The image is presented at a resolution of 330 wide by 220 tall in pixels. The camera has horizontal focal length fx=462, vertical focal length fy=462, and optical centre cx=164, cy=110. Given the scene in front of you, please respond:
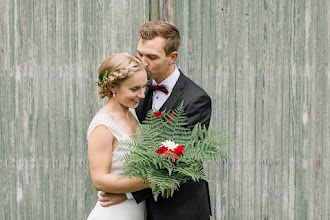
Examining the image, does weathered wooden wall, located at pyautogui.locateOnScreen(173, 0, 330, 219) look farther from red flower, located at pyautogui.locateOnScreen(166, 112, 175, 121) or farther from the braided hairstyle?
the braided hairstyle

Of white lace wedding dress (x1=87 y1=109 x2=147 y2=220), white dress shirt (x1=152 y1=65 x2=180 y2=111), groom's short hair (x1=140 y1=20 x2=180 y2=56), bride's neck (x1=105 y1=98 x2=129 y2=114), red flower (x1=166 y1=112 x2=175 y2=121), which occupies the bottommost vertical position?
white lace wedding dress (x1=87 y1=109 x2=147 y2=220)

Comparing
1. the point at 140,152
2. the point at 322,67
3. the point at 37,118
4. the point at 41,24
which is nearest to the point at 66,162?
the point at 37,118

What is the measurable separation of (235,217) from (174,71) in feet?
5.73

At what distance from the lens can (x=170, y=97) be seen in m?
3.28

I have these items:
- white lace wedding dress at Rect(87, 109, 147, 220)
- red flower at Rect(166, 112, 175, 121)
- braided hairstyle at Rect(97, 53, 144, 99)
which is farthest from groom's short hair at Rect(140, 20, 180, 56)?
white lace wedding dress at Rect(87, 109, 147, 220)

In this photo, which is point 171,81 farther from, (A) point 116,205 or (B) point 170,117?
(A) point 116,205

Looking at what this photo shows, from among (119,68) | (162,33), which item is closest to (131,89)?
(119,68)

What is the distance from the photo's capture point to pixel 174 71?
3.42m

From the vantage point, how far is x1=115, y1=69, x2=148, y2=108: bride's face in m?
2.95

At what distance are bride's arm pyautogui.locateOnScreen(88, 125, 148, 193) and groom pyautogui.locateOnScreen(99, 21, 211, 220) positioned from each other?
0.19 meters

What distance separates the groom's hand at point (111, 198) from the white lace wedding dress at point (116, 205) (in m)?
0.03

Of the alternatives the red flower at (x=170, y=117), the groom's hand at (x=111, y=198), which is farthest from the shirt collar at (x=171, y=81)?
the groom's hand at (x=111, y=198)

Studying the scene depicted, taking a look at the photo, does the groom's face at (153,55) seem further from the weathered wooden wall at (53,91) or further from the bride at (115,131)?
the weathered wooden wall at (53,91)

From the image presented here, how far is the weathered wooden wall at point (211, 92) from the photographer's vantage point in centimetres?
430
